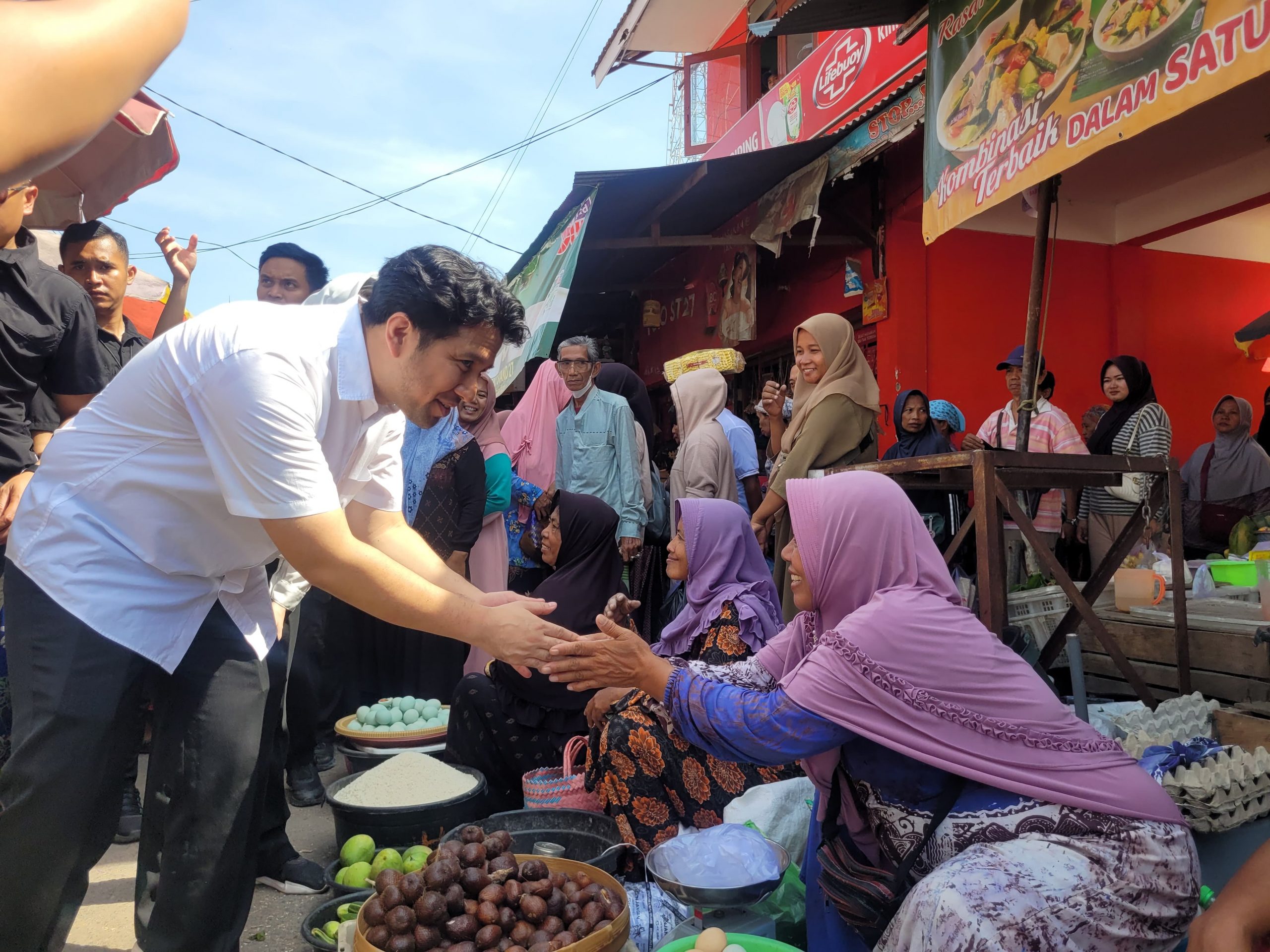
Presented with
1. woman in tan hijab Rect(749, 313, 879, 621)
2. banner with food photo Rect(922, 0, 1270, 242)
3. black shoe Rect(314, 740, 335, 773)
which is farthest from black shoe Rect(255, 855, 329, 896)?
banner with food photo Rect(922, 0, 1270, 242)

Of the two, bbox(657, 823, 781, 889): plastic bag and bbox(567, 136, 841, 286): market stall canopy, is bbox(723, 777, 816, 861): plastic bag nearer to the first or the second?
bbox(657, 823, 781, 889): plastic bag

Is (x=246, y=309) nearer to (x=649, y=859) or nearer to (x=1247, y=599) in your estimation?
(x=649, y=859)

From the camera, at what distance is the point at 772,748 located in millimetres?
1988

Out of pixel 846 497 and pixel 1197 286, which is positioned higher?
pixel 1197 286

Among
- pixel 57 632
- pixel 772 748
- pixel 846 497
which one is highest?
pixel 846 497

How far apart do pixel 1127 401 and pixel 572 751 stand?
16.0 ft

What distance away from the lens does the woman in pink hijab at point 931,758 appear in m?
1.72

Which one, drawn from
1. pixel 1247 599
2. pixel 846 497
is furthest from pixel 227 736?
pixel 1247 599

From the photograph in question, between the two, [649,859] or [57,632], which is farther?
[649,859]

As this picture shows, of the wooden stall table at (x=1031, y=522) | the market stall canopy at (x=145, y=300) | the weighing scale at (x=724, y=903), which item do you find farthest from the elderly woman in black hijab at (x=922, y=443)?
the market stall canopy at (x=145, y=300)

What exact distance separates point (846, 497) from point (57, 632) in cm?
183

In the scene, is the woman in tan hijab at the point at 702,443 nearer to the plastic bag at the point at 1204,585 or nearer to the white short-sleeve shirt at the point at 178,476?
the plastic bag at the point at 1204,585

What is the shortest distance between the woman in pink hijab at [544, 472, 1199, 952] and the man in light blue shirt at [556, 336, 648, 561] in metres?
3.23

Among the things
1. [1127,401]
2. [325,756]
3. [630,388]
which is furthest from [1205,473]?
[325,756]
